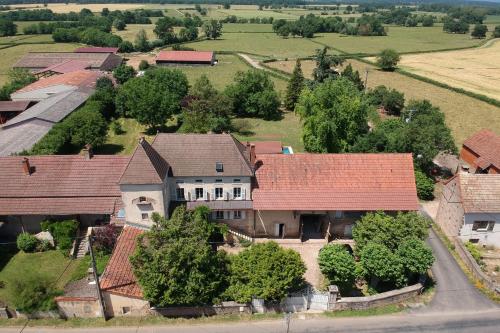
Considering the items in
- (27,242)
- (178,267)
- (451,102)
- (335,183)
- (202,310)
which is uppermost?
(178,267)

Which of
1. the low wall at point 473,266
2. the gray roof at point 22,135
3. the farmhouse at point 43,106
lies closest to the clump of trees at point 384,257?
the low wall at point 473,266

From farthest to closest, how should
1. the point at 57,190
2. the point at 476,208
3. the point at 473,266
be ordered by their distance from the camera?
the point at 57,190
the point at 476,208
the point at 473,266

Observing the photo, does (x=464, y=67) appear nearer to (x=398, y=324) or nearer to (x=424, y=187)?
(x=424, y=187)

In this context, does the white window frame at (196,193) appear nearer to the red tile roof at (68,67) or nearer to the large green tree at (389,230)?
the large green tree at (389,230)

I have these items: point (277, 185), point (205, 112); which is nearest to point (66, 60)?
point (205, 112)

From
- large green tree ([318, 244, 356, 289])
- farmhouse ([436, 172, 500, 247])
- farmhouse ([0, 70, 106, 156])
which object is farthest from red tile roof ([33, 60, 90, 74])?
farmhouse ([436, 172, 500, 247])
